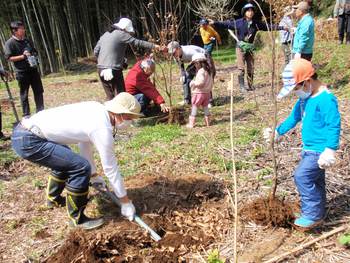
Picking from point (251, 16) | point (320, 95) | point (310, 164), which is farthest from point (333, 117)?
point (251, 16)

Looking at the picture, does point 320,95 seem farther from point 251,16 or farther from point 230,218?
point 251,16

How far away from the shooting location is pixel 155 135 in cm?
524

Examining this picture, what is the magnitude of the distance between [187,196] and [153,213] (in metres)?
0.40

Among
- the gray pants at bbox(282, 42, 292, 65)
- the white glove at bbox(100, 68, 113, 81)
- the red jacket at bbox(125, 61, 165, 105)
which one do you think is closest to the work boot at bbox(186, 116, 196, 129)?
the red jacket at bbox(125, 61, 165, 105)

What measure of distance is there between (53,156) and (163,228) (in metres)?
1.08

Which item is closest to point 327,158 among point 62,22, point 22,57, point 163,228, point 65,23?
point 163,228

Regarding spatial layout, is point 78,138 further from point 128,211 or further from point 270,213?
point 270,213

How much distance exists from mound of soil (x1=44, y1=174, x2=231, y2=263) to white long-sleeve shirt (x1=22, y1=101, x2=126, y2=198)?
0.39m

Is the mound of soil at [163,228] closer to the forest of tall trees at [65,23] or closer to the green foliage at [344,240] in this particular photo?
the green foliage at [344,240]

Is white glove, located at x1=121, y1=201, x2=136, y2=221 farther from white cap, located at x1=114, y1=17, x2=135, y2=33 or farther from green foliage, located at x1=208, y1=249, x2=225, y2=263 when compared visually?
white cap, located at x1=114, y1=17, x2=135, y2=33

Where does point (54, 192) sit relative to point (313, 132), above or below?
below

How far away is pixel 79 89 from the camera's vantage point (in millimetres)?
10180

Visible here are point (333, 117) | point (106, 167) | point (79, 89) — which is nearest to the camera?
point (333, 117)

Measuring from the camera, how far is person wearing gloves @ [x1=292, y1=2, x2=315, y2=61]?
234 inches
